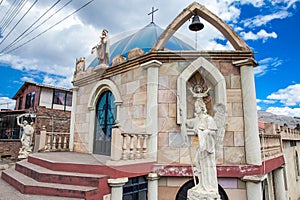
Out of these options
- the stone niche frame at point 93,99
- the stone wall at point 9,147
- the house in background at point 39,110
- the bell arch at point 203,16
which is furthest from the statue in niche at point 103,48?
the stone wall at point 9,147

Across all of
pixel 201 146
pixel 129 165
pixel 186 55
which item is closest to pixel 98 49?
pixel 186 55

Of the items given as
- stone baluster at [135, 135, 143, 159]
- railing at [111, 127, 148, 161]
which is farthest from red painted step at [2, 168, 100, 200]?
stone baluster at [135, 135, 143, 159]

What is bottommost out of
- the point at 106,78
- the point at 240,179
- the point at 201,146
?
the point at 240,179

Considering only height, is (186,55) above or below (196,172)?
above

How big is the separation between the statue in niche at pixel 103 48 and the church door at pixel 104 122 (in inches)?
48.6

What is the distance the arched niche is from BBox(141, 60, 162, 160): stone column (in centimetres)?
64

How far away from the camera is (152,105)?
541cm

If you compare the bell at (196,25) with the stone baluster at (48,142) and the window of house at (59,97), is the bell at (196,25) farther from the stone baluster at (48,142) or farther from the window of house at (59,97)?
the window of house at (59,97)

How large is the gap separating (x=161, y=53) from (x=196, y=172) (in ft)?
11.0

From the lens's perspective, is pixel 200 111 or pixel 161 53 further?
pixel 161 53

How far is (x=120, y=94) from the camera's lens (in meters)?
6.45

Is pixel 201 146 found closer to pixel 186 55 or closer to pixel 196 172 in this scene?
pixel 196 172

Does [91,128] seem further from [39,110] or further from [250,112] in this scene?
[39,110]

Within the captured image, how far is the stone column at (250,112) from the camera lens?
16.5 feet
